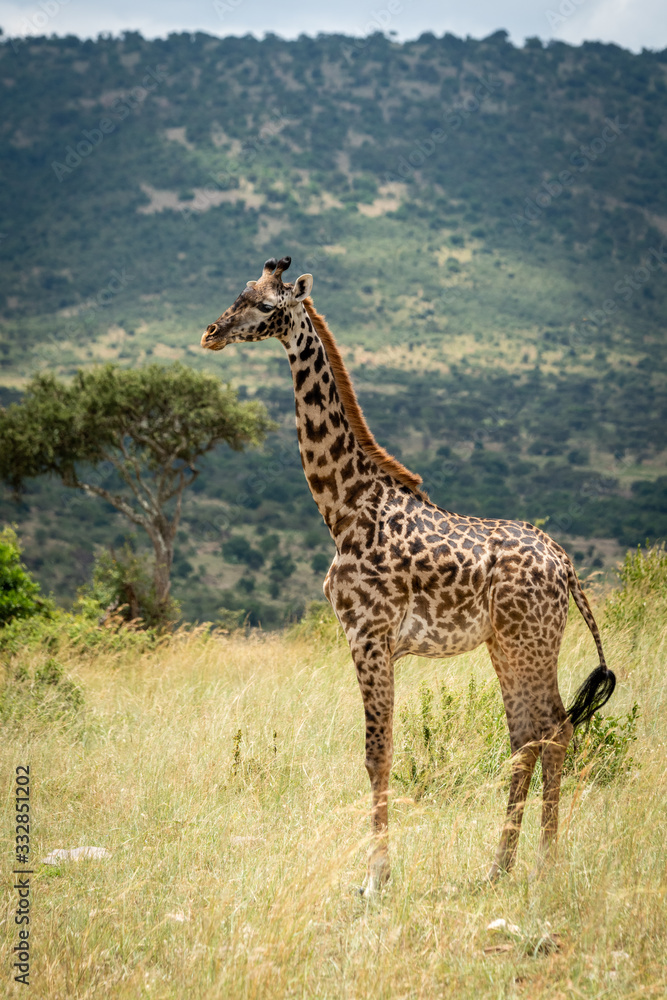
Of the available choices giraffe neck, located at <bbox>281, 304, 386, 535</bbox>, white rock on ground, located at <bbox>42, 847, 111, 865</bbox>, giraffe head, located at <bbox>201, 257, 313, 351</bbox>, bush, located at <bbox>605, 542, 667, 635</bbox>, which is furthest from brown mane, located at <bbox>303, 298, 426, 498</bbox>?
bush, located at <bbox>605, 542, 667, 635</bbox>

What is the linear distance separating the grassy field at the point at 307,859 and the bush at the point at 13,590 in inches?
205

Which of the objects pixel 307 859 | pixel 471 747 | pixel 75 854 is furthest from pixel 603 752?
pixel 75 854

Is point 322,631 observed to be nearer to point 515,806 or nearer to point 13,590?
point 13,590

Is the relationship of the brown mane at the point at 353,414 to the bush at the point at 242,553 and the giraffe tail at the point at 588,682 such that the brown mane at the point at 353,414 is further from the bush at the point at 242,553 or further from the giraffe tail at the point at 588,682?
the bush at the point at 242,553

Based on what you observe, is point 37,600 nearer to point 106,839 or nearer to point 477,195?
point 106,839

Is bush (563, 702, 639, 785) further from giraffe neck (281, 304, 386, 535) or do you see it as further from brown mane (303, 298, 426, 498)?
giraffe neck (281, 304, 386, 535)

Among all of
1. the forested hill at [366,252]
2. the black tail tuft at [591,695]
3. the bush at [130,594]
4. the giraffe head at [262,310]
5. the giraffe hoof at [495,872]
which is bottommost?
the bush at [130,594]

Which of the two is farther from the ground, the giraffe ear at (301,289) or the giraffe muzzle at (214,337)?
the giraffe ear at (301,289)

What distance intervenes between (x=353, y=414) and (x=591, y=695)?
2321mm

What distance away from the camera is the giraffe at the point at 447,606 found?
4.93 m

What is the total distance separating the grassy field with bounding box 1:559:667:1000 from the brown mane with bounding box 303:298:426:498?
201 centimetres

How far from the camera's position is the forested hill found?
166 feet

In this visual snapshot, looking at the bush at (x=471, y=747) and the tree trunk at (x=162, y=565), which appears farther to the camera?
the tree trunk at (x=162, y=565)

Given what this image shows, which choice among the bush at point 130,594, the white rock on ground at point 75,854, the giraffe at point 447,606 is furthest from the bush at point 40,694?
the bush at point 130,594
